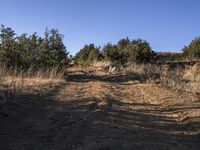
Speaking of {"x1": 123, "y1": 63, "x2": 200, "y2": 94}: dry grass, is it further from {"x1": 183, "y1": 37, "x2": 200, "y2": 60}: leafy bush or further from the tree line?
{"x1": 183, "y1": 37, "x2": 200, "y2": 60}: leafy bush

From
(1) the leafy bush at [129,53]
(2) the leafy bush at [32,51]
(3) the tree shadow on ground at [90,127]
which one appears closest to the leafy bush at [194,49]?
(1) the leafy bush at [129,53]

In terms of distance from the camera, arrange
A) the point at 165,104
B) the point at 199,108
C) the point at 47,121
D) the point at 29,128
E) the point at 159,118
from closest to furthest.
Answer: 1. the point at 29,128
2. the point at 47,121
3. the point at 159,118
4. the point at 199,108
5. the point at 165,104

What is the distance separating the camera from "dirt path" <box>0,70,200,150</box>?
6.62 meters

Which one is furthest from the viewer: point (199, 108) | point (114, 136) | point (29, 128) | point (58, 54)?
point (58, 54)

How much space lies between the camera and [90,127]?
764cm

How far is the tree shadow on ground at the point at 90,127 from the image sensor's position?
6.56m

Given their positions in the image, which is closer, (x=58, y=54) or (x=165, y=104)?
(x=165, y=104)

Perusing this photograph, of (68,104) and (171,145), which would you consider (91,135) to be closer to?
(171,145)

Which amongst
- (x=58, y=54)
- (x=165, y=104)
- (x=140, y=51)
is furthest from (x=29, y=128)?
(x=140, y=51)

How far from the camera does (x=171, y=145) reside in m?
6.61

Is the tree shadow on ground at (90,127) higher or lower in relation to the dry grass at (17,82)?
lower

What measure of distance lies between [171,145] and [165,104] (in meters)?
4.35

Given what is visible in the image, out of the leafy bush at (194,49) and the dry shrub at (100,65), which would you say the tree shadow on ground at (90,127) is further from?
the leafy bush at (194,49)

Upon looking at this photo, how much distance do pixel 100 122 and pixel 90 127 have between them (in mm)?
460
